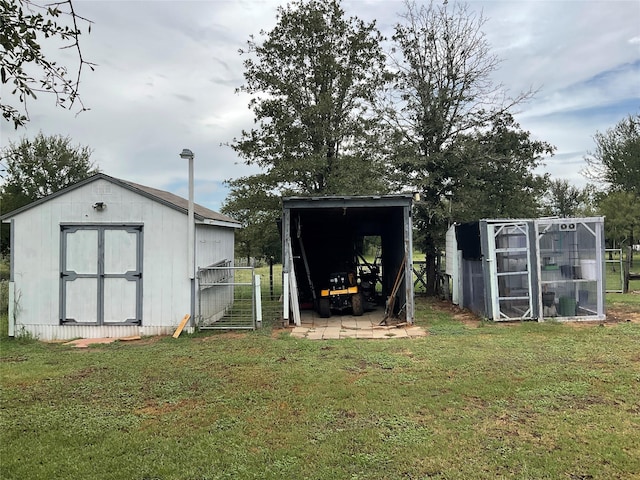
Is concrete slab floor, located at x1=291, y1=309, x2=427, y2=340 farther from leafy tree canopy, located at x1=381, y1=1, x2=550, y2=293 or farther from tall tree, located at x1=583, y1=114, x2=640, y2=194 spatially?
tall tree, located at x1=583, y1=114, x2=640, y2=194

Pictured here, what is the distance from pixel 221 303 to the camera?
1020 centimetres

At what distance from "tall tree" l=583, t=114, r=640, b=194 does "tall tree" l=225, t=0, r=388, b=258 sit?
1802 cm

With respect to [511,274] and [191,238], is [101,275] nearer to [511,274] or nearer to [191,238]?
[191,238]

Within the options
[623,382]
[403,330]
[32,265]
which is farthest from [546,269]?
[32,265]

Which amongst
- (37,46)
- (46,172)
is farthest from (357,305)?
(46,172)

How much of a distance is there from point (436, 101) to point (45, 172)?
18.4 meters

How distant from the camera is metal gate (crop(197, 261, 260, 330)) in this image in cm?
837

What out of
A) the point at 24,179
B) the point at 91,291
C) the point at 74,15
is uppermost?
the point at 24,179

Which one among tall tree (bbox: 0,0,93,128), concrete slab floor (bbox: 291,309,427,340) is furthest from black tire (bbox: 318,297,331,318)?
tall tree (bbox: 0,0,93,128)

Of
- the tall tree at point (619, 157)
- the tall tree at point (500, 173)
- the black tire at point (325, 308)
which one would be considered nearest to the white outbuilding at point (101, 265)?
the black tire at point (325, 308)

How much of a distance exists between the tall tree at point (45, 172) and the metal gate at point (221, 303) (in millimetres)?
13404

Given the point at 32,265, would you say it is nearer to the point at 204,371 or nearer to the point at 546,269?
the point at 204,371

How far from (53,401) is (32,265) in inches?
179

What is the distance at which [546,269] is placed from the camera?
29.5ft
